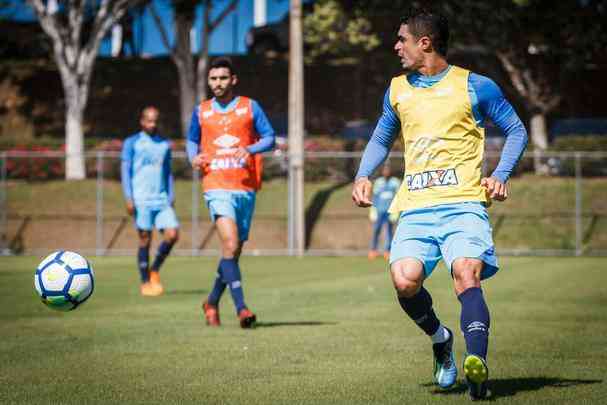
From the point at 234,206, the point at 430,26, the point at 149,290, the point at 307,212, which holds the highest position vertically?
the point at 430,26

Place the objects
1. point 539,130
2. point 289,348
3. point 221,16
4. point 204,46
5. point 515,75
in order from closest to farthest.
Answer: point 289,348
point 515,75
point 204,46
point 221,16
point 539,130

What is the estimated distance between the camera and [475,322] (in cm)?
572

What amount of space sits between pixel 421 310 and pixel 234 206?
3877 millimetres

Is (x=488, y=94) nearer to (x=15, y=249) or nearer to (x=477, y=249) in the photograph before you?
(x=477, y=249)

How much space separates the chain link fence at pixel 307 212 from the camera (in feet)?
88.0

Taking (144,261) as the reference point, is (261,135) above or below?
above

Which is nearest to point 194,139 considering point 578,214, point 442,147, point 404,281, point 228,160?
point 228,160

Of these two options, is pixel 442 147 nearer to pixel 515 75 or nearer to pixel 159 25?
pixel 515 75

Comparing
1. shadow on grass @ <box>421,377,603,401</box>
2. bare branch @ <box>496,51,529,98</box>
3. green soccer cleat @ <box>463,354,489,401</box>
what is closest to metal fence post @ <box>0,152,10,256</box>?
A: bare branch @ <box>496,51,529,98</box>

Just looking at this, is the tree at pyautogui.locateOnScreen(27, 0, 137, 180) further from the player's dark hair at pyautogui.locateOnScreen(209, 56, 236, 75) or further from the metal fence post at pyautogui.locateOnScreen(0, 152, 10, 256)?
the player's dark hair at pyautogui.locateOnScreen(209, 56, 236, 75)

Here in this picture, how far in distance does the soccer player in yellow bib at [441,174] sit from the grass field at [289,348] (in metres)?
0.64

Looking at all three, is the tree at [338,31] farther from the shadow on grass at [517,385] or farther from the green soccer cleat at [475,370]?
the green soccer cleat at [475,370]

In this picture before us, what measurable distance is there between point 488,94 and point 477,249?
897 mm

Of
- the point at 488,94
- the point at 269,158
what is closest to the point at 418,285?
the point at 488,94
